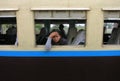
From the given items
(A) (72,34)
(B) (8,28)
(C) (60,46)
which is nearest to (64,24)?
(A) (72,34)

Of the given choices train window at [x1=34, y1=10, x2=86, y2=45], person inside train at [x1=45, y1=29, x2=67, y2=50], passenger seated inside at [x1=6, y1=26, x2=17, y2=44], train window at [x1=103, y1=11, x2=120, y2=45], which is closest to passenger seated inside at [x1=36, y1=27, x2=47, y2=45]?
train window at [x1=34, y1=10, x2=86, y2=45]

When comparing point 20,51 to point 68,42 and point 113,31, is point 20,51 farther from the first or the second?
point 113,31

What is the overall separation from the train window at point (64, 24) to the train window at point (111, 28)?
1.42ft

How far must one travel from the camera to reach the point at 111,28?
5594mm

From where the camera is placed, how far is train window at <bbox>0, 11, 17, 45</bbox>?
504cm

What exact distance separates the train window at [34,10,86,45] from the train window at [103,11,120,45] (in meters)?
0.43

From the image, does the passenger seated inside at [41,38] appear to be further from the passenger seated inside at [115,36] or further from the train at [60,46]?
the passenger seated inside at [115,36]

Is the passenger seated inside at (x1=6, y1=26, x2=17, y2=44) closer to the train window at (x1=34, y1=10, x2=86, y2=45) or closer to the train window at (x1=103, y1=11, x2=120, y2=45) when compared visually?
the train window at (x1=34, y1=10, x2=86, y2=45)

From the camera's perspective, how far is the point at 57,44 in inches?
201

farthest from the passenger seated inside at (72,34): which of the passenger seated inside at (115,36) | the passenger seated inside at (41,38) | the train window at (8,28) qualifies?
the train window at (8,28)

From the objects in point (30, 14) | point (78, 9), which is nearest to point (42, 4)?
point (30, 14)

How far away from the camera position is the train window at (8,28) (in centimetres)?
504
